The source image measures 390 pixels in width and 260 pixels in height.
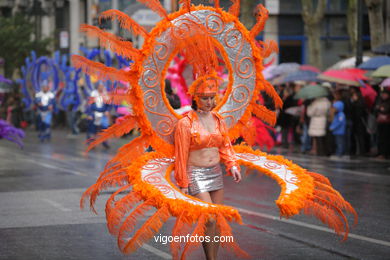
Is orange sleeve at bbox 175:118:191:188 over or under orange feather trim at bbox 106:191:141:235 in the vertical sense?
over

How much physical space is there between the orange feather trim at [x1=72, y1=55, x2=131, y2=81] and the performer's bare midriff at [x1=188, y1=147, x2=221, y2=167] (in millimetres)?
948

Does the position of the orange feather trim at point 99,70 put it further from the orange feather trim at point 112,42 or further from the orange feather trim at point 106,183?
the orange feather trim at point 106,183

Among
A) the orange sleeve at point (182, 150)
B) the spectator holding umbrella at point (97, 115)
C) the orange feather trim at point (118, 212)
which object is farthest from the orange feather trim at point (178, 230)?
the spectator holding umbrella at point (97, 115)

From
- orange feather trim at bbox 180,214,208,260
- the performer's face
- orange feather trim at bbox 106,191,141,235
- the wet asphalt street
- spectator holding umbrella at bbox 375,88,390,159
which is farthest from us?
spectator holding umbrella at bbox 375,88,390,159

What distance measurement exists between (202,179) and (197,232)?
1.05m

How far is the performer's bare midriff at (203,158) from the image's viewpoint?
7659 millimetres

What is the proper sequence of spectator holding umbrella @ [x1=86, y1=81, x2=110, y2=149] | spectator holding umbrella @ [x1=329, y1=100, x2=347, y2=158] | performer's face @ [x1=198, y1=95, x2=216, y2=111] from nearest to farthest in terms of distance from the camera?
performer's face @ [x1=198, y1=95, x2=216, y2=111]
spectator holding umbrella @ [x1=329, y1=100, x2=347, y2=158]
spectator holding umbrella @ [x1=86, y1=81, x2=110, y2=149]

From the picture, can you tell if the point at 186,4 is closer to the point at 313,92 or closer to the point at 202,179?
the point at 202,179

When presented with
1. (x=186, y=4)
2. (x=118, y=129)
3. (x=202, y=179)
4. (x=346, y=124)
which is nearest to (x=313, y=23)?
(x=346, y=124)

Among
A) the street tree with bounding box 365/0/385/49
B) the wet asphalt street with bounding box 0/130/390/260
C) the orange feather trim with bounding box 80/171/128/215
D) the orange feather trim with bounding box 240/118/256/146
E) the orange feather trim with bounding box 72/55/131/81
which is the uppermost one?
the street tree with bounding box 365/0/385/49

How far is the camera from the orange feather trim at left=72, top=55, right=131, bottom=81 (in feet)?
25.7

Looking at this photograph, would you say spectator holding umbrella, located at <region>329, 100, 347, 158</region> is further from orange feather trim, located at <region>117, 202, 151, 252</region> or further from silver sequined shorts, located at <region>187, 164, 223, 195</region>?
orange feather trim, located at <region>117, 202, 151, 252</region>

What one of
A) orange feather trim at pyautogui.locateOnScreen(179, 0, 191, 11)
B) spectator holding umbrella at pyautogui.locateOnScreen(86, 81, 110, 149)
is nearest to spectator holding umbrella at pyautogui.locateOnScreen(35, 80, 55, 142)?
spectator holding umbrella at pyautogui.locateOnScreen(86, 81, 110, 149)

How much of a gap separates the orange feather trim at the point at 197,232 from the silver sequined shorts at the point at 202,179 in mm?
793
